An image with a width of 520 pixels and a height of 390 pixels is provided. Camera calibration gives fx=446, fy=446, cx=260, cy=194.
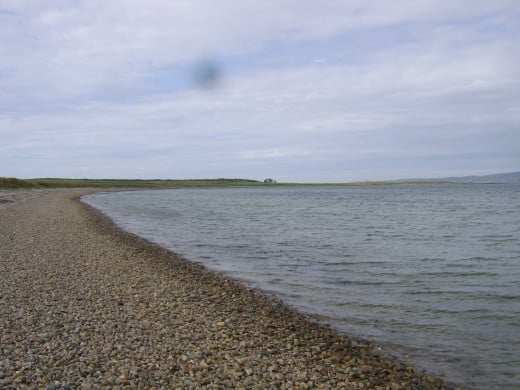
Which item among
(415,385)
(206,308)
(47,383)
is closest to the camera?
(47,383)

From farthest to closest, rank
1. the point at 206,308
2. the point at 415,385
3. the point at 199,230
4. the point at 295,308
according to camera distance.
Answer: the point at 199,230 < the point at 295,308 < the point at 206,308 < the point at 415,385

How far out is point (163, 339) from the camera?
814 centimetres

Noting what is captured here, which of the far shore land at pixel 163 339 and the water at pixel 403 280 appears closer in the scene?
the far shore land at pixel 163 339

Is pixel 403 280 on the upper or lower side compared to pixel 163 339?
lower

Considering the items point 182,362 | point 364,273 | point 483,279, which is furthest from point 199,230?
point 182,362

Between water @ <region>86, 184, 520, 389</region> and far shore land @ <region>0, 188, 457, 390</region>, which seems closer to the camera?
far shore land @ <region>0, 188, 457, 390</region>

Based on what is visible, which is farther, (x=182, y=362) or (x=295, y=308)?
(x=295, y=308)

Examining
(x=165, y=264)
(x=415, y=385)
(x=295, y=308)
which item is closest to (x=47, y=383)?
(x=415, y=385)

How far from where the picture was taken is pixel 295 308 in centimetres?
1130

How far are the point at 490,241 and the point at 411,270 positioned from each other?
404 inches

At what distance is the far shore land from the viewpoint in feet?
21.8

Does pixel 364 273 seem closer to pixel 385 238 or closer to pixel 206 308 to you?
pixel 206 308

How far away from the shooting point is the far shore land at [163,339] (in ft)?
21.8

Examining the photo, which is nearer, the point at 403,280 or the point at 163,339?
the point at 163,339
